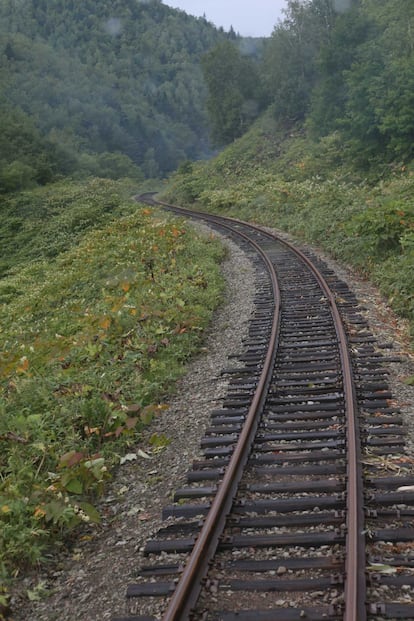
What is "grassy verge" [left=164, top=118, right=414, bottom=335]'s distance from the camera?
14.0 metres

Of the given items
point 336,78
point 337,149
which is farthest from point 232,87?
point 337,149

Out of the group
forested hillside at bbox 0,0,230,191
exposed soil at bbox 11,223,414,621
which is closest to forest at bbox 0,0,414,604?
exposed soil at bbox 11,223,414,621

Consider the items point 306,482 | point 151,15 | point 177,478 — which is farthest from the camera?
point 151,15

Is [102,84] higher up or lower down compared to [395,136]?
higher up

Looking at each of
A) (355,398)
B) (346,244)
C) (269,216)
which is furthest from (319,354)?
(269,216)

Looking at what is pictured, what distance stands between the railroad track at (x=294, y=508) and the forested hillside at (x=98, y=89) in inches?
1331

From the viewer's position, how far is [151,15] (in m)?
172

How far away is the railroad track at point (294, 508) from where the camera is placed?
12.8 ft

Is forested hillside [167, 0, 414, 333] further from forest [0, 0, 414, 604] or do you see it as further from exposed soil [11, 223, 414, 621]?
exposed soil [11, 223, 414, 621]

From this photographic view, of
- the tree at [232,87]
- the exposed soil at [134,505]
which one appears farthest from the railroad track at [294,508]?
the tree at [232,87]

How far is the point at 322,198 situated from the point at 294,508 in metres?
19.1

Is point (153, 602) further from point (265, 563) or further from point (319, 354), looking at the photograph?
point (319, 354)

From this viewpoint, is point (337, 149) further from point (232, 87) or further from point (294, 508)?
point (294, 508)

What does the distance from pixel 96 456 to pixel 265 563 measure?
2588 mm
